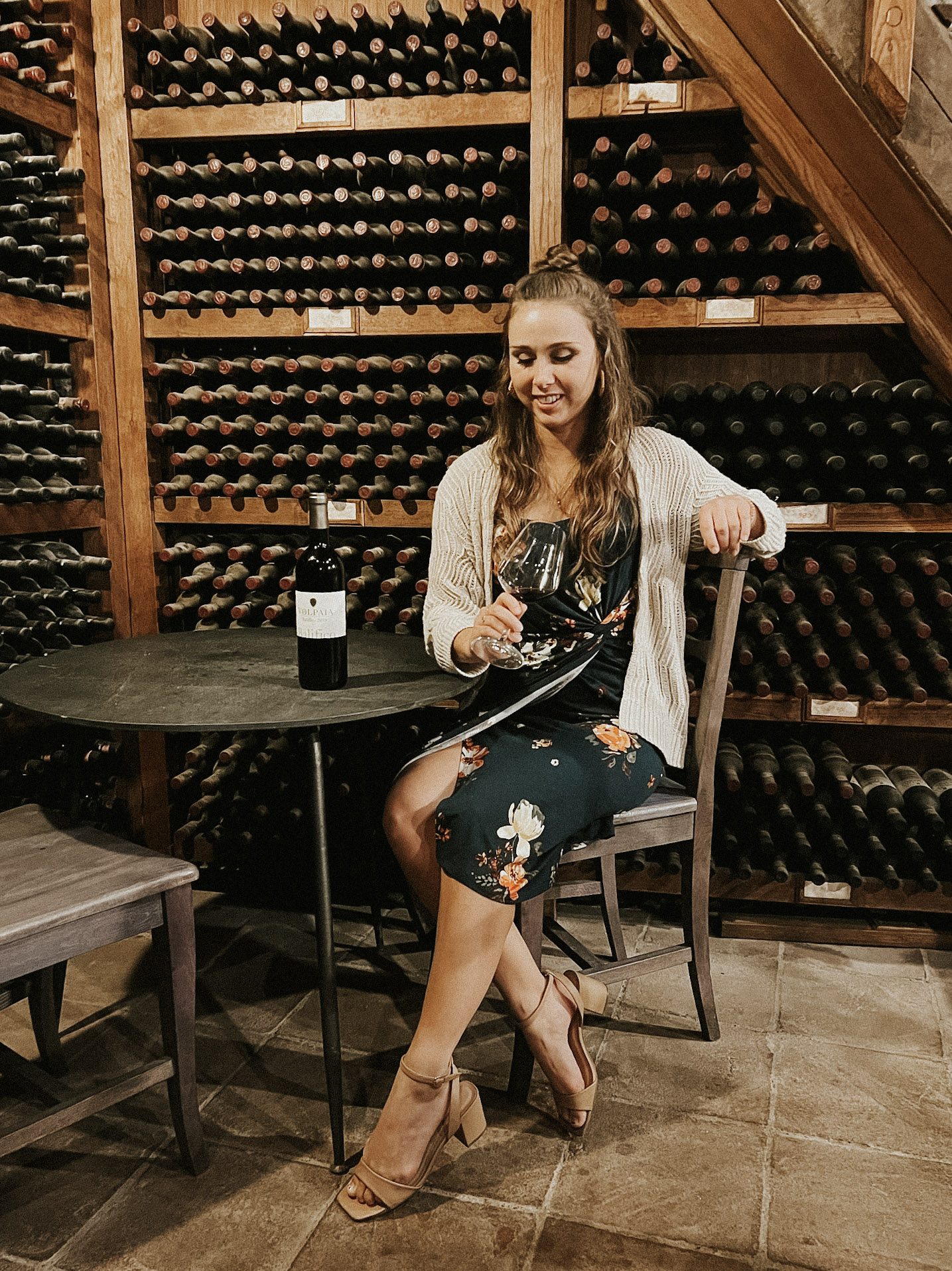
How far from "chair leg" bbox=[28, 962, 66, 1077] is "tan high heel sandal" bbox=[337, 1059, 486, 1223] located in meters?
0.74

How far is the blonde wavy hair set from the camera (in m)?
1.84

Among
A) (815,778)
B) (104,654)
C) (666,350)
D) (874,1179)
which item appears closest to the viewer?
(874,1179)

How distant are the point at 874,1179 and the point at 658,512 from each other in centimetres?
134

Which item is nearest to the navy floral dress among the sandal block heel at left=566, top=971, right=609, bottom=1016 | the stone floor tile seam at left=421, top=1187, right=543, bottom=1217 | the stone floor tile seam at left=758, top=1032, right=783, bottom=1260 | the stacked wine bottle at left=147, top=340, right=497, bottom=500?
the sandal block heel at left=566, top=971, right=609, bottom=1016

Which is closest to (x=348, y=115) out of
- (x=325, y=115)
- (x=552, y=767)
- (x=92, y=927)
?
(x=325, y=115)

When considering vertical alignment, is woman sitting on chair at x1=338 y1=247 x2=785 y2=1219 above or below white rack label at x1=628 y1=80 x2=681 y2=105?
below

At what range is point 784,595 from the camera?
243cm

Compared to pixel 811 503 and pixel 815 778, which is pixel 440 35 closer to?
pixel 811 503

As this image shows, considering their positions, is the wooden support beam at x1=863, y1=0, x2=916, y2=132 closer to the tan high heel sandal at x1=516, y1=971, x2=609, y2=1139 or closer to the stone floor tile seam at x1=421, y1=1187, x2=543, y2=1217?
the tan high heel sandal at x1=516, y1=971, x2=609, y2=1139

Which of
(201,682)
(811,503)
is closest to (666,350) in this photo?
(811,503)

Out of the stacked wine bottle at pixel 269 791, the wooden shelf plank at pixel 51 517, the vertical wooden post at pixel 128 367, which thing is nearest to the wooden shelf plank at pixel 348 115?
the vertical wooden post at pixel 128 367

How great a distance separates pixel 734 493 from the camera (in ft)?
6.19

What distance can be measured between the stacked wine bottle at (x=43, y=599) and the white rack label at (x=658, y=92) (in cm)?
198

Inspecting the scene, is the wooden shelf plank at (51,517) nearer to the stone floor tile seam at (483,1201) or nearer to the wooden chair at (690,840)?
the wooden chair at (690,840)
